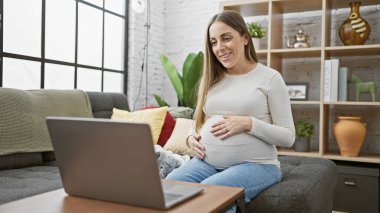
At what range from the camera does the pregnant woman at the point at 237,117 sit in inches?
59.8

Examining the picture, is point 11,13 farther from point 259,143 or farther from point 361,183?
point 361,183

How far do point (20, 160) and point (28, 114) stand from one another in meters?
0.27

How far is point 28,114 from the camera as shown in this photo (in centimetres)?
221

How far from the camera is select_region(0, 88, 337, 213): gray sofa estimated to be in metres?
1.46

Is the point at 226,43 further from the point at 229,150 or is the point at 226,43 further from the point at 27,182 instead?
the point at 27,182

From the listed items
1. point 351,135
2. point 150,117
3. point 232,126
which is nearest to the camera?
point 232,126

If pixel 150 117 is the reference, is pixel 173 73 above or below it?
above

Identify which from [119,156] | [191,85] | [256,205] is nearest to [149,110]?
[191,85]

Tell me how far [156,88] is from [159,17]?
79cm

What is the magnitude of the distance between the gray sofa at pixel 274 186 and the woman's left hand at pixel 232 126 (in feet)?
0.86

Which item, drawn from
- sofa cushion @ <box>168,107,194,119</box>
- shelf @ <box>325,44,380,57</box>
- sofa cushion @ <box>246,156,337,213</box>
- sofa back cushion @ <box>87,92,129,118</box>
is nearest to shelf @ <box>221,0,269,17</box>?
shelf @ <box>325,44,380,57</box>

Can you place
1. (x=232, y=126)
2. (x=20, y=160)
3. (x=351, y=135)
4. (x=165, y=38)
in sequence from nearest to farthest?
(x=232, y=126), (x=20, y=160), (x=351, y=135), (x=165, y=38)

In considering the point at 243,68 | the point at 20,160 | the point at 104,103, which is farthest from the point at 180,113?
the point at 243,68

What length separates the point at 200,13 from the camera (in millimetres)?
4129
